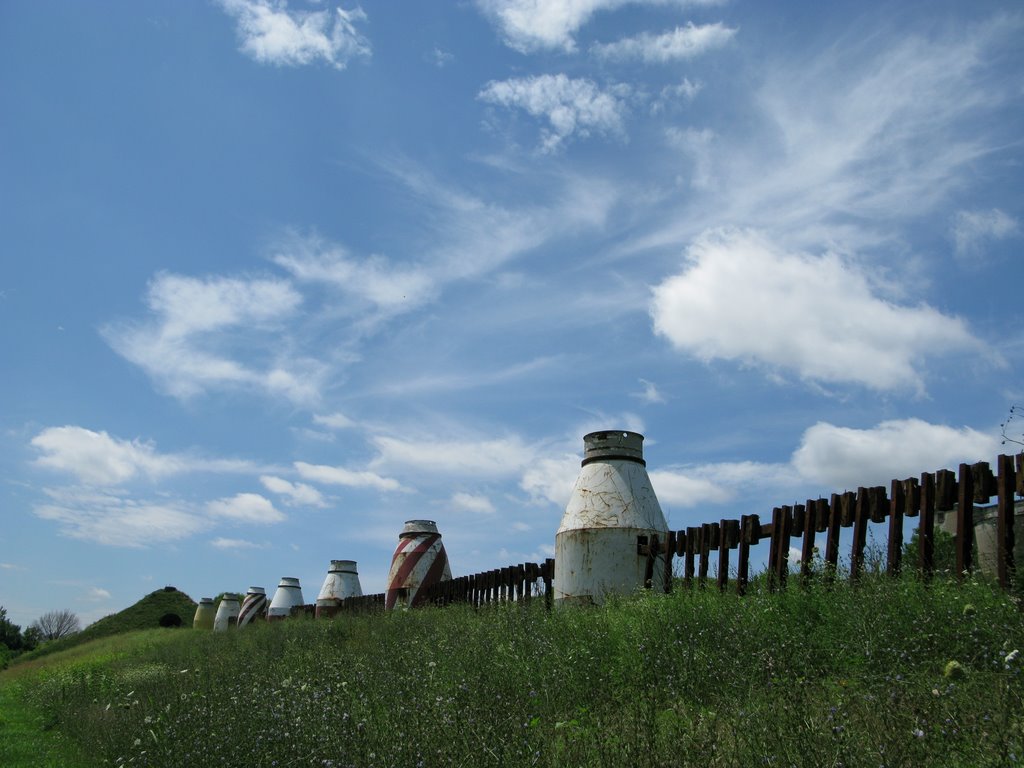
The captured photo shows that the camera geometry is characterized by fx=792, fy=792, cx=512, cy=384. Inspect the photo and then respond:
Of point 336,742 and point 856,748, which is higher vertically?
point 856,748

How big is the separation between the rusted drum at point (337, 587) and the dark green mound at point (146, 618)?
18.1 meters

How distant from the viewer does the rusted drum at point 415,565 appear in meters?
17.8

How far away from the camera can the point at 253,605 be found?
101 feet

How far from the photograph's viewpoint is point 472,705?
4.66 metres

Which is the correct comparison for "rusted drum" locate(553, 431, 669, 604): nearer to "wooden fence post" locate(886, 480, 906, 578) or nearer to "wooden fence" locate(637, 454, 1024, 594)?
"wooden fence" locate(637, 454, 1024, 594)

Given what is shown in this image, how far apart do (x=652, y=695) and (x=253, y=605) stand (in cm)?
2913

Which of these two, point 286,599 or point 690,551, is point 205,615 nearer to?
point 286,599

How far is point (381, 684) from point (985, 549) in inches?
351

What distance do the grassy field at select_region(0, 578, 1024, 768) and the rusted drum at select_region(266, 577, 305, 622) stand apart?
781 inches

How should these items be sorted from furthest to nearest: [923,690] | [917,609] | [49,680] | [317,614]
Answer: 1. [317,614]
2. [49,680]
3. [917,609]
4. [923,690]

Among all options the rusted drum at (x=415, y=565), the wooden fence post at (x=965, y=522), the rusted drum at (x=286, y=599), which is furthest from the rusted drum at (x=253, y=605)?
the wooden fence post at (x=965, y=522)

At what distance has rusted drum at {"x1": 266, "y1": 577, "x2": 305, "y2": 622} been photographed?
2755cm

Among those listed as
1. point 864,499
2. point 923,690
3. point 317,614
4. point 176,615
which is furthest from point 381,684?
point 176,615

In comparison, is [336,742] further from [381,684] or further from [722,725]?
[722,725]
